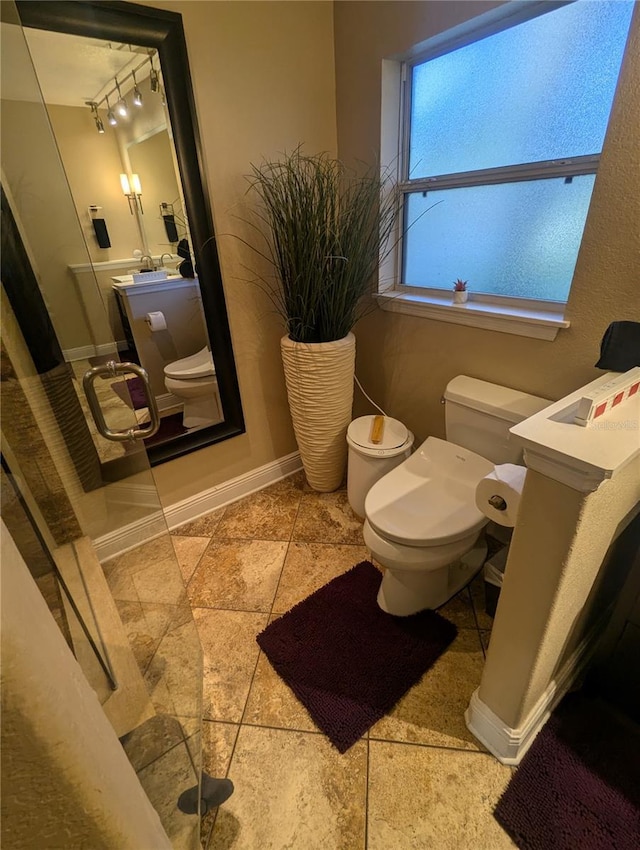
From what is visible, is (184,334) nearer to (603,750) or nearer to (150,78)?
(150,78)

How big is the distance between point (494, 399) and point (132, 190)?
1.54 m

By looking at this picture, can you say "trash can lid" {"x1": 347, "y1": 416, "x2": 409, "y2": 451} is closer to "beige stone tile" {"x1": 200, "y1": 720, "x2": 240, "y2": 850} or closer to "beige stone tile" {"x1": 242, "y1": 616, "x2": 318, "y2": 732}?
"beige stone tile" {"x1": 242, "y1": 616, "x2": 318, "y2": 732}

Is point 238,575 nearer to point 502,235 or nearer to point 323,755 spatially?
point 323,755

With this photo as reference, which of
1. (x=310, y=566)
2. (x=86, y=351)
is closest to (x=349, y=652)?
(x=310, y=566)

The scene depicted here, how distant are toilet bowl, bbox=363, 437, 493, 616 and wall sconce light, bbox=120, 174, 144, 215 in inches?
54.5

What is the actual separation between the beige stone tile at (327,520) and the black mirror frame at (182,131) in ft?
1.78

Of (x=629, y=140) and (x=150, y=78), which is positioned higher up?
(x=150, y=78)

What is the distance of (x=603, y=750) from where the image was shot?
3.67 ft

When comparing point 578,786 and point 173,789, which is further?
point 578,786

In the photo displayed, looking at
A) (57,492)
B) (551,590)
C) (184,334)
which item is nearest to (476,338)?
(551,590)

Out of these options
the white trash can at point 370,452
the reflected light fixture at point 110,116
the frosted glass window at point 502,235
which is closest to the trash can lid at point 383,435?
the white trash can at point 370,452

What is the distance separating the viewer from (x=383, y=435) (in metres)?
1.78

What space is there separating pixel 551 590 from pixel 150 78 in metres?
1.99

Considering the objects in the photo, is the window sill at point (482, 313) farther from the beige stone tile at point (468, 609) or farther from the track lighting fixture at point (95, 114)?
the track lighting fixture at point (95, 114)
